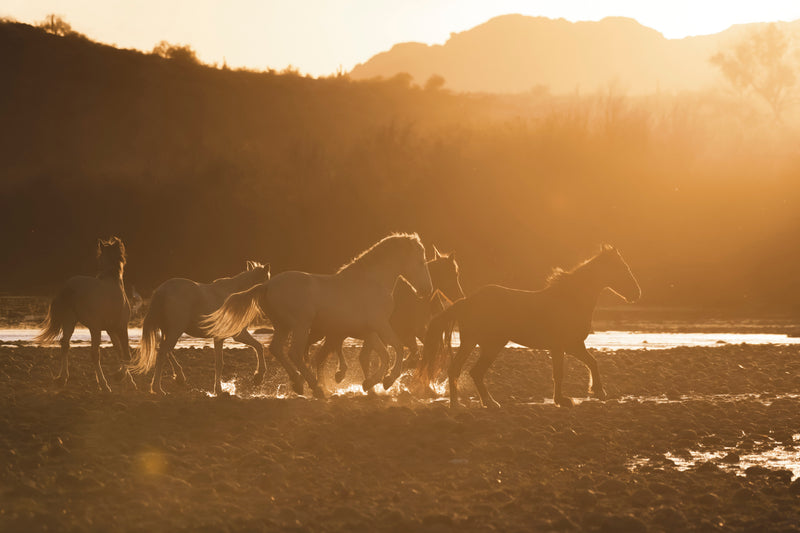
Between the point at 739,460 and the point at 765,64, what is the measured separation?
67.7 m

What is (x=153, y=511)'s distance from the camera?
7.09 metres

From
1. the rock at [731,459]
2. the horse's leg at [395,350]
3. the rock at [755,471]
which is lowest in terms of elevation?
the rock at [731,459]

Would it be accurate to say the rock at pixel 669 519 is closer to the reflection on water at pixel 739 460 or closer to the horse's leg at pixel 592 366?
the reflection on water at pixel 739 460

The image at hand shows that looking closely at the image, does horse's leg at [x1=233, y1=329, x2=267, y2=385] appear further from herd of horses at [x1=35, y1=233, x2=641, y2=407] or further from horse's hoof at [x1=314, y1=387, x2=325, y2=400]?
horse's hoof at [x1=314, y1=387, x2=325, y2=400]

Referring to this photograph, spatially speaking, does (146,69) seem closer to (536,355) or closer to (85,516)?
(536,355)

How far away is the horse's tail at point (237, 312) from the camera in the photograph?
42.4 ft

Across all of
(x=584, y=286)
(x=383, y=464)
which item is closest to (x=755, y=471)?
(x=383, y=464)

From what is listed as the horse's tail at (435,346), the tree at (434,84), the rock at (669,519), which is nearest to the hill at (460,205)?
the horse's tail at (435,346)

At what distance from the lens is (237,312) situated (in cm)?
1293

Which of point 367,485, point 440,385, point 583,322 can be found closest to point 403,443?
point 367,485

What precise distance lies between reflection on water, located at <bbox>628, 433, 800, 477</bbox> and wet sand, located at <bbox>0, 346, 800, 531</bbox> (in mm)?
51

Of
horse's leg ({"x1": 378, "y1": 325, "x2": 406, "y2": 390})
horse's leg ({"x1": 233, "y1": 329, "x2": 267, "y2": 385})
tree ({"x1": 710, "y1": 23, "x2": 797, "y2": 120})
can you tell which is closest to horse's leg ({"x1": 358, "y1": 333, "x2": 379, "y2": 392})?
horse's leg ({"x1": 378, "y1": 325, "x2": 406, "y2": 390})

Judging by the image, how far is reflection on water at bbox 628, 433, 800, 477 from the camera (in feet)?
29.8

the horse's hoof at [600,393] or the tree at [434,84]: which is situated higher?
the tree at [434,84]
